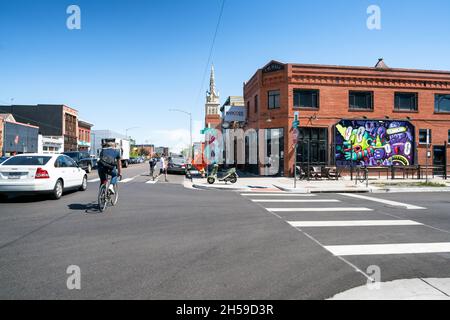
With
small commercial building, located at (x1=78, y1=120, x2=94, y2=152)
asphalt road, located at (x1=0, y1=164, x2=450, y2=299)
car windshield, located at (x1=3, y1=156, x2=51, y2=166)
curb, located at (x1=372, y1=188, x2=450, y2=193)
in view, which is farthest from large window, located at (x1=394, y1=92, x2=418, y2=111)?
small commercial building, located at (x1=78, y1=120, x2=94, y2=152)

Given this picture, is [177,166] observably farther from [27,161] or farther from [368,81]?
[368,81]

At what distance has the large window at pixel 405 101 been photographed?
23.2 meters

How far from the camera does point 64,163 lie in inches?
428

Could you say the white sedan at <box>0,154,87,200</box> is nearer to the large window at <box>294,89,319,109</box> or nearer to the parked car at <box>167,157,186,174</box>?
the parked car at <box>167,157,186,174</box>

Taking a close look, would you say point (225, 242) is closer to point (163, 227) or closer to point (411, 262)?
point (163, 227)

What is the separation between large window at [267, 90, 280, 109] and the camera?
22.5 meters

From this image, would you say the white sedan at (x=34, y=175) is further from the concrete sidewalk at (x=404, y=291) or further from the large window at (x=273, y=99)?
the large window at (x=273, y=99)

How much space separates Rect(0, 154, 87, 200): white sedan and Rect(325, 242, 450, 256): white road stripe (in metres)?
8.80

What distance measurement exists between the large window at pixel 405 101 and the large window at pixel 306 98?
671 cm

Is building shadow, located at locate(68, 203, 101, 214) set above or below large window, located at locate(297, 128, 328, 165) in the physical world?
below

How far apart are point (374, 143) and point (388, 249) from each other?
771 inches

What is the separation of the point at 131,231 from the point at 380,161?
21.7 metres
